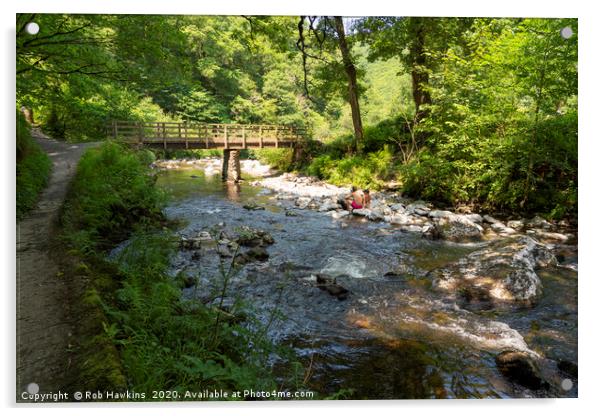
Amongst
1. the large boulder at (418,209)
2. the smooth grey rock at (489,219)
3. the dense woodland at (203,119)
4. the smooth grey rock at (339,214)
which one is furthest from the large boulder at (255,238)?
the smooth grey rock at (489,219)

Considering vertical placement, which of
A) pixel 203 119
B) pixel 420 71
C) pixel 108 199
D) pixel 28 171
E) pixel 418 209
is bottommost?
pixel 418 209

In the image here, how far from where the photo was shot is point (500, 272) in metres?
4.01

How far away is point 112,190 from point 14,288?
3.11 metres

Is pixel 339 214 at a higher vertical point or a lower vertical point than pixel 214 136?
lower

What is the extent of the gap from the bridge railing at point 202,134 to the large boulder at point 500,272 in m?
7.60

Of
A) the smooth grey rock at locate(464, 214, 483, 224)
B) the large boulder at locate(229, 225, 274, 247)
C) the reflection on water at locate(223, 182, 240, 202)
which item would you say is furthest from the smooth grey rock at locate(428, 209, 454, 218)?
the reflection on water at locate(223, 182, 240, 202)

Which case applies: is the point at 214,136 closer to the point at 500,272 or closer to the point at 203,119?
the point at 203,119

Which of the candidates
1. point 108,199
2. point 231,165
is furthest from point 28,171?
point 231,165

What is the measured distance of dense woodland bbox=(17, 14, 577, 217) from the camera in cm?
343

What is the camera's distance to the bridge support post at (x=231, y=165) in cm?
1242

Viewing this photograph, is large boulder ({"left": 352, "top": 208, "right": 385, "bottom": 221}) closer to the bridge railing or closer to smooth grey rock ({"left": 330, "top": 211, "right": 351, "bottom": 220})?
smooth grey rock ({"left": 330, "top": 211, "right": 351, "bottom": 220})

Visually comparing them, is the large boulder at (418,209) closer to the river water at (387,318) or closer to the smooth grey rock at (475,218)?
the smooth grey rock at (475,218)

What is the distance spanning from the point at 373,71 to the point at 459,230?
24.4 feet

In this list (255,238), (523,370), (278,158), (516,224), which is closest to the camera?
(523,370)
